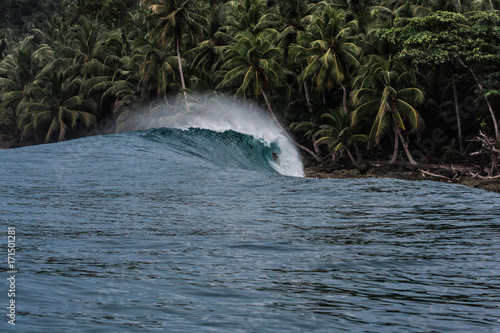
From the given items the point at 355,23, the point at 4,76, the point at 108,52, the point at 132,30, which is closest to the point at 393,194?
the point at 355,23

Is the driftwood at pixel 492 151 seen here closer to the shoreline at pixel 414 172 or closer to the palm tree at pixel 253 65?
the shoreline at pixel 414 172

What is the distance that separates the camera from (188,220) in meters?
8.23

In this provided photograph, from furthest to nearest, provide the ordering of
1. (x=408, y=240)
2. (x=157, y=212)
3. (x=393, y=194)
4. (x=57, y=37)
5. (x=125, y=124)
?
(x=57, y=37) → (x=125, y=124) → (x=393, y=194) → (x=157, y=212) → (x=408, y=240)

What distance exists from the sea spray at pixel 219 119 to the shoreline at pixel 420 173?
279cm

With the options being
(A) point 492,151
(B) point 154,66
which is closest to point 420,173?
(A) point 492,151

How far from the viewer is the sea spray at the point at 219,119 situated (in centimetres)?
2838

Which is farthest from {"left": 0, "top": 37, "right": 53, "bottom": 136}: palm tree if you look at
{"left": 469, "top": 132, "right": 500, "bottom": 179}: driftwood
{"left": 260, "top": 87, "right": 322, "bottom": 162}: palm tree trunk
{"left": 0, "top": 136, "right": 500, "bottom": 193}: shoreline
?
{"left": 469, "top": 132, "right": 500, "bottom": 179}: driftwood

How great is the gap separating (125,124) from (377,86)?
53.7 feet

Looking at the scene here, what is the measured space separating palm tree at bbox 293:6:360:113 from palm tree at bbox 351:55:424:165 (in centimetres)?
150

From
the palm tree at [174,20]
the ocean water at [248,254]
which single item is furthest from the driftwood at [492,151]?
the palm tree at [174,20]

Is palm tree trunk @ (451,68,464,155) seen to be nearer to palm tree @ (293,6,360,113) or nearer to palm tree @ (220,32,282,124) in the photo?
palm tree @ (293,6,360,113)

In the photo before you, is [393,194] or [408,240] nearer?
[408,240]

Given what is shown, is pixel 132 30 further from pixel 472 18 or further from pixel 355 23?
pixel 472 18

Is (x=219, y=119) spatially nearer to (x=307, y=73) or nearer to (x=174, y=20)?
(x=307, y=73)
